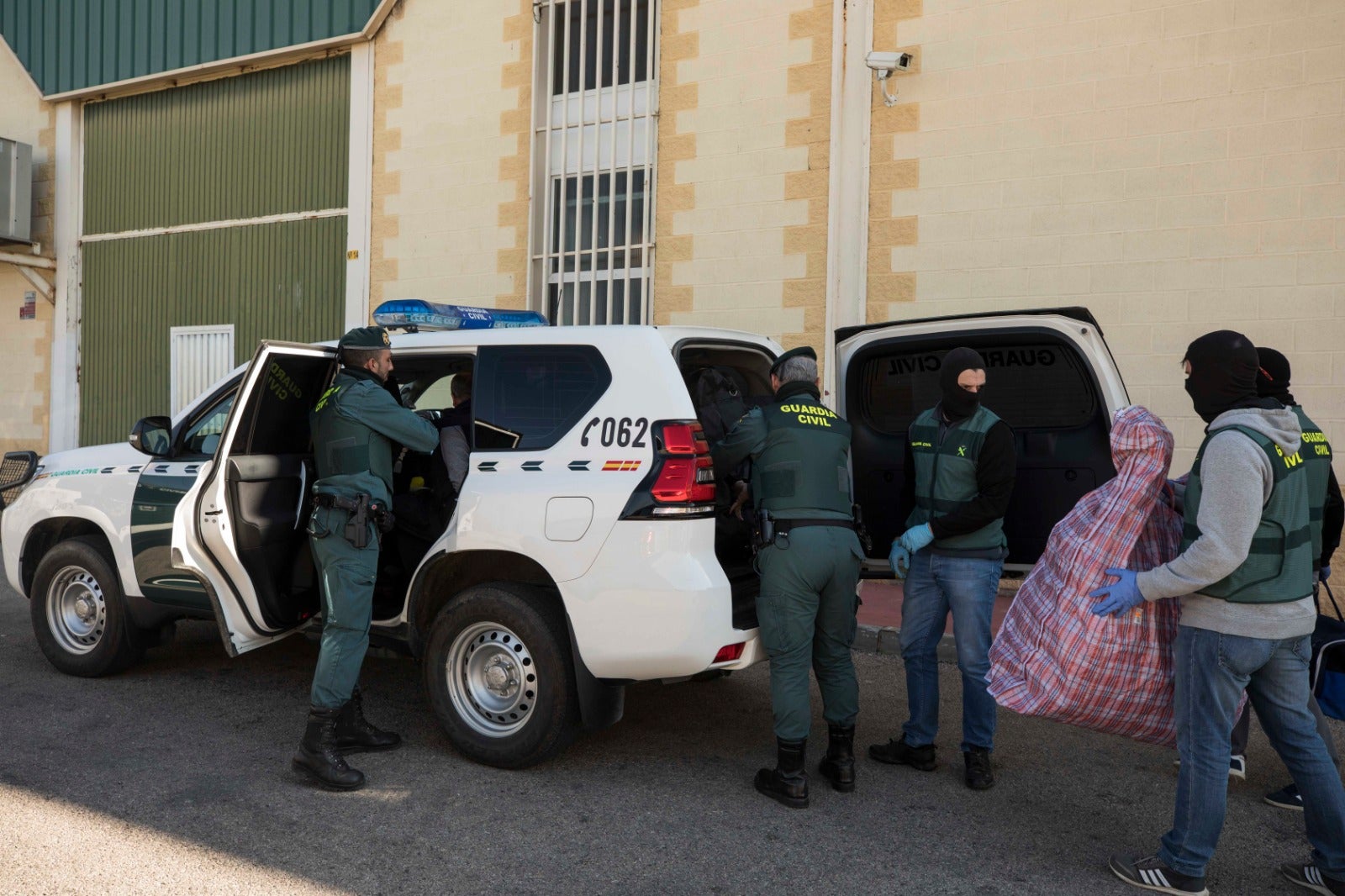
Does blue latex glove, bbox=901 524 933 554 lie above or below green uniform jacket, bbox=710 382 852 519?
below

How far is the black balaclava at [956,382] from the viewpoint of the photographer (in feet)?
14.6

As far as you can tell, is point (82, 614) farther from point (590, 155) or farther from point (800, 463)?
point (590, 155)

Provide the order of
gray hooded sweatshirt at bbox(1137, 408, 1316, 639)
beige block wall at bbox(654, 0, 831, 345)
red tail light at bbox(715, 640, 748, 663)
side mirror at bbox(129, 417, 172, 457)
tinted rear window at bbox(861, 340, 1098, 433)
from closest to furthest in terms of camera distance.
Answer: gray hooded sweatshirt at bbox(1137, 408, 1316, 639), red tail light at bbox(715, 640, 748, 663), tinted rear window at bbox(861, 340, 1098, 433), side mirror at bbox(129, 417, 172, 457), beige block wall at bbox(654, 0, 831, 345)

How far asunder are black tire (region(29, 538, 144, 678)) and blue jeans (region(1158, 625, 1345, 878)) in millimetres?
4806

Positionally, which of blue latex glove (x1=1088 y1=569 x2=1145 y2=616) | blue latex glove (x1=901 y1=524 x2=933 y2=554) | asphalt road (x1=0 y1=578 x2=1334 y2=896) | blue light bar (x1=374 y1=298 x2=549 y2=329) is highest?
blue light bar (x1=374 y1=298 x2=549 y2=329)

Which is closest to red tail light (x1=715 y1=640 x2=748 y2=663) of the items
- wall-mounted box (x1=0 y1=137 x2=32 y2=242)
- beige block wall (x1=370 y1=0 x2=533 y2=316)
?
beige block wall (x1=370 y1=0 x2=533 y2=316)

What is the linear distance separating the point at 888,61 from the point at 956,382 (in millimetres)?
5328

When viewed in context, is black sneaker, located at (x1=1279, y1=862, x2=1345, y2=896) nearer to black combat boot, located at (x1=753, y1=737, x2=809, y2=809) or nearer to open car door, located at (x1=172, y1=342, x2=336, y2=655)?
black combat boot, located at (x1=753, y1=737, x2=809, y2=809)

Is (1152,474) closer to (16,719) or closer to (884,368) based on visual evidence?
(884,368)

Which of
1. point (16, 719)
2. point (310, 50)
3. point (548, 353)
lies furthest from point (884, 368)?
point (310, 50)

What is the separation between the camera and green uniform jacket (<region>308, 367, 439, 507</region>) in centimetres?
446

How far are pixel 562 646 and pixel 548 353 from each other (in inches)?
46.6

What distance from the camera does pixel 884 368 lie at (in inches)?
215

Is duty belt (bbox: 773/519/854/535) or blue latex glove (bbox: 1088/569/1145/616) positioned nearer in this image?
blue latex glove (bbox: 1088/569/1145/616)
